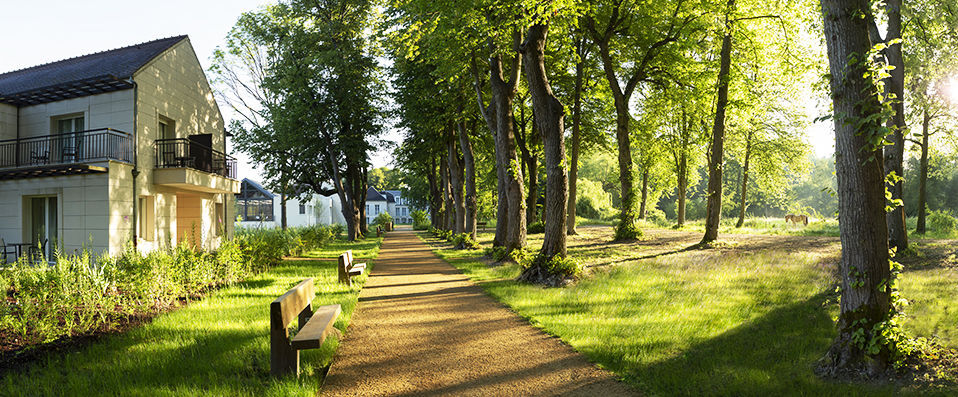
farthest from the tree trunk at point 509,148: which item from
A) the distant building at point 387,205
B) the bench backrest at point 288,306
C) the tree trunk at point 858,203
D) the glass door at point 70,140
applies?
the distant building at point 387,205

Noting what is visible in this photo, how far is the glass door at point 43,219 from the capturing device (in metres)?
16.2

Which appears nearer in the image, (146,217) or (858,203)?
(858,203)

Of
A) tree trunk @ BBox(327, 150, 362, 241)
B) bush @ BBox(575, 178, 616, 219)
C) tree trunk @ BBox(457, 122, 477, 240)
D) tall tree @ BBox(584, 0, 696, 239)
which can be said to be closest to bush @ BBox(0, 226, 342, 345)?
tree trunk @ BBox(457, 122, 477, 240)

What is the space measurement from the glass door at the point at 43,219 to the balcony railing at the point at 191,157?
→ 3.29 meters

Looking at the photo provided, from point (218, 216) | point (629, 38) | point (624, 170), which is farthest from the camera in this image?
point (218, 216)

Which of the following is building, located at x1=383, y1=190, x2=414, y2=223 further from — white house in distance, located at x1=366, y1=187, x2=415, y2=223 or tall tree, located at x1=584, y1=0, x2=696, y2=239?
tall tree, located at x1=584, y1=0, x2=696, y2=239

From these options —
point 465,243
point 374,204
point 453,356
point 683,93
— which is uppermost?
point 683,93

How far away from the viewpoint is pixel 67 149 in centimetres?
1673

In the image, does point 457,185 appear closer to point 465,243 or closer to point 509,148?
point 465,243

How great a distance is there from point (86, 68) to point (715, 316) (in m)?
21.7

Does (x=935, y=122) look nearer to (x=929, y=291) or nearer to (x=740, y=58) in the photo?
(x=740, y=58)

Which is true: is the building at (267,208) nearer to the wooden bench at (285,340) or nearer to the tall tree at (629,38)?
the tall tree at (629,38)

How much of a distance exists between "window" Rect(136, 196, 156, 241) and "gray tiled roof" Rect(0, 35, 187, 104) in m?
4.15

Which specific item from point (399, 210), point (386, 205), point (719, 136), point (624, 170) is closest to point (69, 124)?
point (624, 170)
